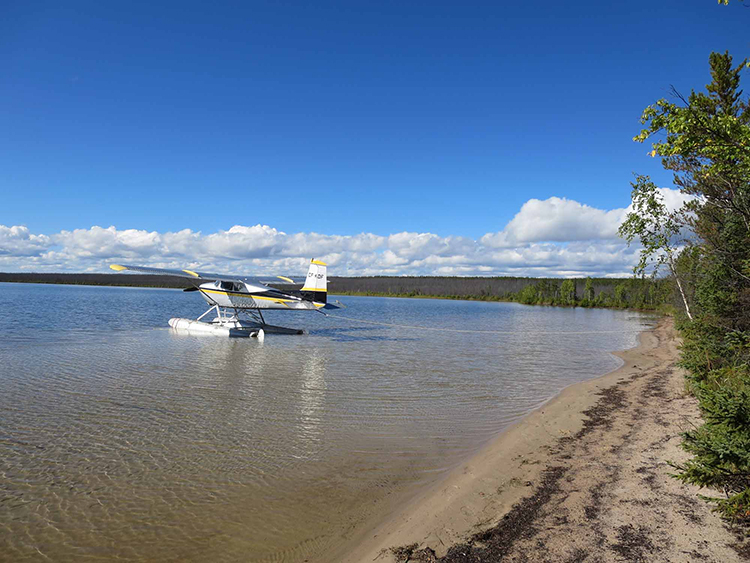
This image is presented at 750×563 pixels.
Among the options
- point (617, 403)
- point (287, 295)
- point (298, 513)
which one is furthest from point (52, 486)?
point (287, 295)

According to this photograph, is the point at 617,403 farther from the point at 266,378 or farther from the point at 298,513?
the point at 266,378

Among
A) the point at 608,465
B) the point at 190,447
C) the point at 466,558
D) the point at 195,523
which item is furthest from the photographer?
the point at 190,447

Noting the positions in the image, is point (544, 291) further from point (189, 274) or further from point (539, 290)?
point (189, 274)

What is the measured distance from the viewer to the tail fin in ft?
72.3

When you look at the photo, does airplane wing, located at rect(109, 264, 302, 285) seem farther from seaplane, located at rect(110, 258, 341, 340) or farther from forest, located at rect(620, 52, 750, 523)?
forest, located at rect(620, 52, 750, 523)

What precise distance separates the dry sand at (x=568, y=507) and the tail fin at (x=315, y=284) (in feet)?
51.9

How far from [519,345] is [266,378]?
12.4 meters

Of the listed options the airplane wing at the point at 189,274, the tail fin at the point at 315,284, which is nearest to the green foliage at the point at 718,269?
the tail fin at the point at 315,284

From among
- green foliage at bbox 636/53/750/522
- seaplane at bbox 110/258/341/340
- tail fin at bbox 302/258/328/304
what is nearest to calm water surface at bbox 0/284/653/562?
green foliage at bbox 636/53/750/522

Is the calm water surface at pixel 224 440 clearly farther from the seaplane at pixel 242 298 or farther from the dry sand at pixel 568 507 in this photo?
the seaplane at pixel 242 298

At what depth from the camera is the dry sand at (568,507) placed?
325 cm

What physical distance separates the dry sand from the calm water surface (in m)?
0.55

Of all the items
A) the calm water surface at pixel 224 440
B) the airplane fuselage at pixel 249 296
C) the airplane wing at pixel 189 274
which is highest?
the airplane wing at pixel 189 274

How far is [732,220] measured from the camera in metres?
7.79
